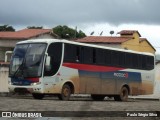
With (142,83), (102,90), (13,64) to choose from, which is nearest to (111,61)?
(102,90)

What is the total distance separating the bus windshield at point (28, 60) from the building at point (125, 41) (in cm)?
2969

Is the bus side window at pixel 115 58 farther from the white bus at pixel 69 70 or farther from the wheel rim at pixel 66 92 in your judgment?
the wheel rim at pixel 66 92

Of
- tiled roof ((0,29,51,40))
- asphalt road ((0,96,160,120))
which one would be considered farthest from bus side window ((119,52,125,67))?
tiled roof ((0,29,51,40))

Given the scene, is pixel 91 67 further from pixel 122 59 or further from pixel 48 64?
pixel 48 64

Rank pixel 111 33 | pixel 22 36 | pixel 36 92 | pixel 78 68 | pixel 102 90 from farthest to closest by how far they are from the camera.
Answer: pixel 111 33 < pixel 22 36 < pixel 102 90 < pixel 78 68 < pixel 36 92

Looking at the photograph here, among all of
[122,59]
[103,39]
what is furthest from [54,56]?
[103,39]

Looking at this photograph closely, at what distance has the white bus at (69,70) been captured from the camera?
25281 millimetres

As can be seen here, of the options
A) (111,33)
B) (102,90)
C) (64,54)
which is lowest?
(102,90)

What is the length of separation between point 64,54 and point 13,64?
112 inches

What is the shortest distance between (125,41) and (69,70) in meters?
30.7

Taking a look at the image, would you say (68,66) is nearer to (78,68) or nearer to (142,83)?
(78,68)

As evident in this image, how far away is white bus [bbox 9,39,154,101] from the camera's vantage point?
25.3m

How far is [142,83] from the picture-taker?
3347 centimetres

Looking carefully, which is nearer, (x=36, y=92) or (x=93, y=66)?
(x=36, y=92)
